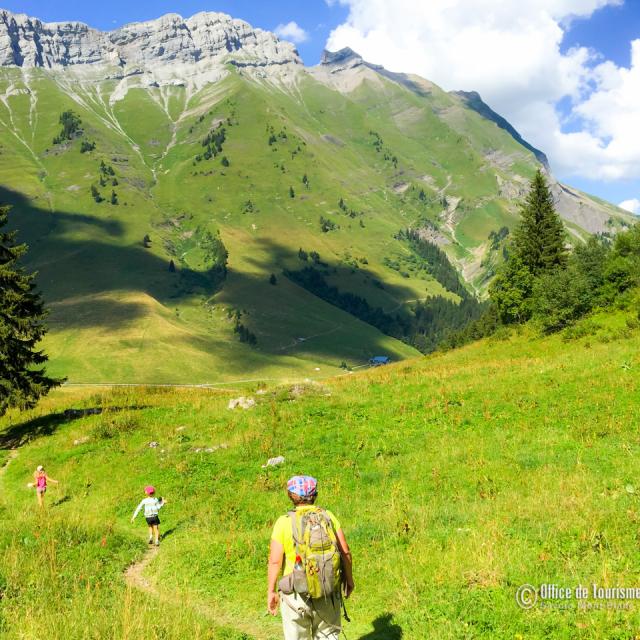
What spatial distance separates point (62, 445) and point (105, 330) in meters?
151

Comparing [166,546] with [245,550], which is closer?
[245,550]

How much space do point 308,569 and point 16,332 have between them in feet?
105

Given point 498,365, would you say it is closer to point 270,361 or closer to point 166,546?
point 166,546

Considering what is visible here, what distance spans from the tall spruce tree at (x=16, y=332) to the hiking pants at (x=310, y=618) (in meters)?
28.6

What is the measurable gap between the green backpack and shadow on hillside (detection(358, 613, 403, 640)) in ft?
7.85

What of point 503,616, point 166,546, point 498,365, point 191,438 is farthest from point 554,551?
point 498,365

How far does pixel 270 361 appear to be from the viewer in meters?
176

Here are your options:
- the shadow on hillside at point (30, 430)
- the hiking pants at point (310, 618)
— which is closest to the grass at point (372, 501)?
the shadow on hillside at point (30, 430)

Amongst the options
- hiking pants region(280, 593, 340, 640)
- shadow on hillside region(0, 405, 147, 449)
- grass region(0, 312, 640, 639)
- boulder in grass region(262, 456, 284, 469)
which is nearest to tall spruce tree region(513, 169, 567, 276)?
grass region(0, 312, 640, 639)

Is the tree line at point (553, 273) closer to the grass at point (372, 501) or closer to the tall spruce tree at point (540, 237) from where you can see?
the tall spruce tree at point (540, 237)

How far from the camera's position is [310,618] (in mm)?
7059

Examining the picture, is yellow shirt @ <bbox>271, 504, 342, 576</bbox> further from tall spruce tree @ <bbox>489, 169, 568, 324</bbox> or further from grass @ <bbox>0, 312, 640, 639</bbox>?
tall spruce tree @ <bbox>489, 169, 568, 324</bbox>

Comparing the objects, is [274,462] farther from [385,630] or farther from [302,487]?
[302,487]

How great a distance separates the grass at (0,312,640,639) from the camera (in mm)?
8805
